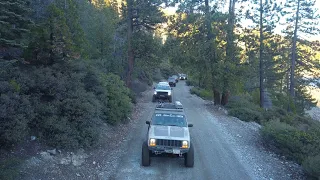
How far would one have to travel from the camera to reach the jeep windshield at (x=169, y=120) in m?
10.9

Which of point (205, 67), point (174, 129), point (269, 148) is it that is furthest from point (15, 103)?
point (205, 67)

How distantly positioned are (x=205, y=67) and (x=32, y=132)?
56.3 feet

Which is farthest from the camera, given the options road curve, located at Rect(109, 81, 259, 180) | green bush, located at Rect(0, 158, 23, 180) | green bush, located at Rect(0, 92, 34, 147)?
road curve, located at Rect(109, 81, 259, 180)

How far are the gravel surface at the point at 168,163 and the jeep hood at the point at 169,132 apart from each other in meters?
1.02

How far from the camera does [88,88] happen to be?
45.1ft

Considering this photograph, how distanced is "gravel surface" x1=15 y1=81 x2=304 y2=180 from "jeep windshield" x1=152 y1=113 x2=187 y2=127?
1275 mm

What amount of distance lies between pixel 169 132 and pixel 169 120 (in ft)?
3.46

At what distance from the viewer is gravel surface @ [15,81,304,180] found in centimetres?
883

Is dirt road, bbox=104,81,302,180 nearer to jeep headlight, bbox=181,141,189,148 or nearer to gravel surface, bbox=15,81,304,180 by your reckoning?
gravel surface, bbox=15,81,304,180

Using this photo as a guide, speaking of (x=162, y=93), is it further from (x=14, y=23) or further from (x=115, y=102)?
(x=14, y=23)

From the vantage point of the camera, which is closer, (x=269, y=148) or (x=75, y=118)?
(x=75, y=118)

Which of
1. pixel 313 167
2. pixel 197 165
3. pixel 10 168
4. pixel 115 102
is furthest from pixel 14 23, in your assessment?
pixel 313 167

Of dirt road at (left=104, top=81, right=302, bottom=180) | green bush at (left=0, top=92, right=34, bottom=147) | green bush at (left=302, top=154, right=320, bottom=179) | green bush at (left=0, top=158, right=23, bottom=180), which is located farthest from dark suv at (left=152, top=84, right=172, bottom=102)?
green bush at (left=0, top=158, right=23, bottom=180)

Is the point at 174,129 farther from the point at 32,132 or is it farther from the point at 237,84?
the point at 237,84
